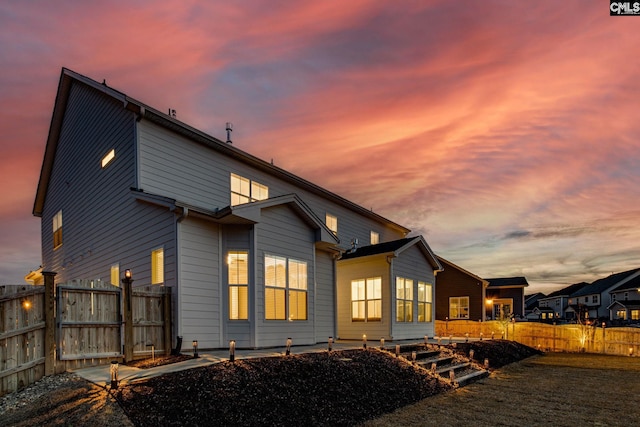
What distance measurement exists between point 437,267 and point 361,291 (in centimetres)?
519

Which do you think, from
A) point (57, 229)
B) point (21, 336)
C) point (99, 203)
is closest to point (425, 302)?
point (99, 203)

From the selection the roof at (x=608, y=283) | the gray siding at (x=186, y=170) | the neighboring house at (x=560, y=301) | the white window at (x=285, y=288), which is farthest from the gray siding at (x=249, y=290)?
the neighboring house at (x=560, y=301)

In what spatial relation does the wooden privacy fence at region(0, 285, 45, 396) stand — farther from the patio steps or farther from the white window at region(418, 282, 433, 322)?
the white window at region(418, 282, 433, 322)

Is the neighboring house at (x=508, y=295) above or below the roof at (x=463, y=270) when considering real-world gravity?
below

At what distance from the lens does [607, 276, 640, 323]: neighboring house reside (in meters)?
53.9

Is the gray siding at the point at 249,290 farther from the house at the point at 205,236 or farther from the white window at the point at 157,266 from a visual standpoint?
the white window at the point at 157,266

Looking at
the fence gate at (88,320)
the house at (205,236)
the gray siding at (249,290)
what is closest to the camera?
the fence gate at (88,320)

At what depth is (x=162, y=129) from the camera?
1341cm

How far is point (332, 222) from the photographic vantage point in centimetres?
2133

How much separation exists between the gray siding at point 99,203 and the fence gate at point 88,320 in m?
1.91

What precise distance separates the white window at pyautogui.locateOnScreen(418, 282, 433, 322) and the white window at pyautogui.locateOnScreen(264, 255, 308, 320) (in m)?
8.32

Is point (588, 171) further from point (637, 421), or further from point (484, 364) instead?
point (637, 421)

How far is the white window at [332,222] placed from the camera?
21.0 meters

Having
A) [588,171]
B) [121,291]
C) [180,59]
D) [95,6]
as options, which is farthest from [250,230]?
[588,171]
